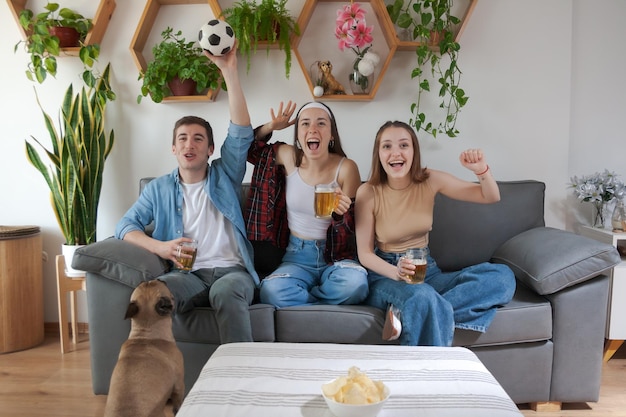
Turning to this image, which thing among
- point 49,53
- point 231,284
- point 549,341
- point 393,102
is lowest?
point 549,341

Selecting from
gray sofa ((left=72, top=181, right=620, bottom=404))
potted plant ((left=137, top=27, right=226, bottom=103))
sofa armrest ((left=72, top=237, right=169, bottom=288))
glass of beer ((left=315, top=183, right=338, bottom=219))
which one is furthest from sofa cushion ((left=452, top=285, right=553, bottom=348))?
potted plant ((left=137, top=27, right=226, bottom=103))

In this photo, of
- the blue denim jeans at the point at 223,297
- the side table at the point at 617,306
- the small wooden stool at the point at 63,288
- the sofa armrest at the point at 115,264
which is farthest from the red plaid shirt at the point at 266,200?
the side table at the point at 617,306

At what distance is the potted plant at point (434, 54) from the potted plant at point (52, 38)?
5.31 feet

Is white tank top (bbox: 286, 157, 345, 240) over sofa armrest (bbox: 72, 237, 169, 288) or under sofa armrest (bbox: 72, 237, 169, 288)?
over

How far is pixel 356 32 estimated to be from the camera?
2.71 metres

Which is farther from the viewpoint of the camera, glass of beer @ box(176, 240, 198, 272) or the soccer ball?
the soccer ball

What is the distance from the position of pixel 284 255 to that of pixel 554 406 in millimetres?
1268

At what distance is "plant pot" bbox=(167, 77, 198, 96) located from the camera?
2.85 m

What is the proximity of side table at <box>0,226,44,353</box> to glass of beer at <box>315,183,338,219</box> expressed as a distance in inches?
69.6

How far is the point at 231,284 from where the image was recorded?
81.1 inches

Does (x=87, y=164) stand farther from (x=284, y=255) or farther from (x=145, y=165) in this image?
(x=284, y=255)

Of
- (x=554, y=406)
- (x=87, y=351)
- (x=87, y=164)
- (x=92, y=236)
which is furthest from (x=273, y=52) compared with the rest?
(x=554, y=406)

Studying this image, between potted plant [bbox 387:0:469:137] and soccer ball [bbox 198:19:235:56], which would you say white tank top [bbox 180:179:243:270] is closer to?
soccer ball [bbox 198:19:235:56]

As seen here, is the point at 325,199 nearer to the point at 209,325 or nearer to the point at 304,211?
the point at 304,211
